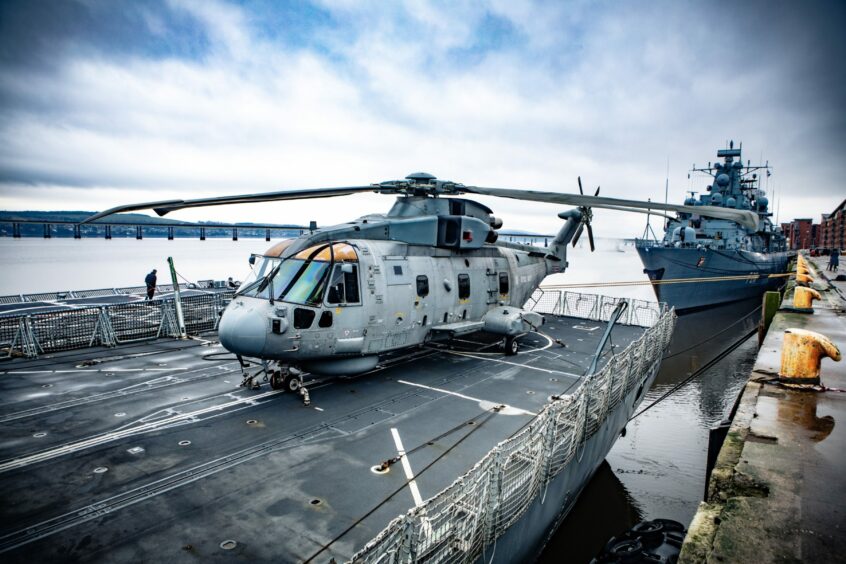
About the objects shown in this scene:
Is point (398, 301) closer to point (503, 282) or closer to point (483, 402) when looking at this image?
point (483, 402)

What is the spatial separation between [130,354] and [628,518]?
13.8m

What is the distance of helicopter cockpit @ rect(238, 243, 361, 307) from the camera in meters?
9.81

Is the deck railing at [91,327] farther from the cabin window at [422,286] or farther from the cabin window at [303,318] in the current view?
the cabin window at [422,286]

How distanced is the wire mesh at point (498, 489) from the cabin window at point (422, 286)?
16.5ft

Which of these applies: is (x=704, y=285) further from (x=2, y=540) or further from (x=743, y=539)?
(x=2, y=540)

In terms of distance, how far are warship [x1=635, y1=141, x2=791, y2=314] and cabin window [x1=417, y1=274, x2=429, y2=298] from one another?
24.8 metres

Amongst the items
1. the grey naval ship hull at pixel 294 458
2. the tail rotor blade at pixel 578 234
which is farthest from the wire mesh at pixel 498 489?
the tail rotor blade at pixel 578 234

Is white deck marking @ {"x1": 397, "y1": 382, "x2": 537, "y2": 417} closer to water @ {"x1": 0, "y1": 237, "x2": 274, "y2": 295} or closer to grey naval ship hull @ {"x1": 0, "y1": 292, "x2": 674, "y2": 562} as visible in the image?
grey naval ship hull @ {"x1": 0, "y1": 292, "x2": 674, "y2": 562}

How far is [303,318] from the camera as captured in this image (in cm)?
958

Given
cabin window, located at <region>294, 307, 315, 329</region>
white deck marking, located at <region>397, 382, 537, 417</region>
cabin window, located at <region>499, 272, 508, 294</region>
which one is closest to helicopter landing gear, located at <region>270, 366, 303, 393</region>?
cabin window, located at <region>294, 307, 315, 329</region>

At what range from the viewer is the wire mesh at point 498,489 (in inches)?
150

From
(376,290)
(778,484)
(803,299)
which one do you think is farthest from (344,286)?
(803,299)

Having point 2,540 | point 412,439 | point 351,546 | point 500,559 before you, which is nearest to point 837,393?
point 500,559

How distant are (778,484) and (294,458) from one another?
6.28 meters
